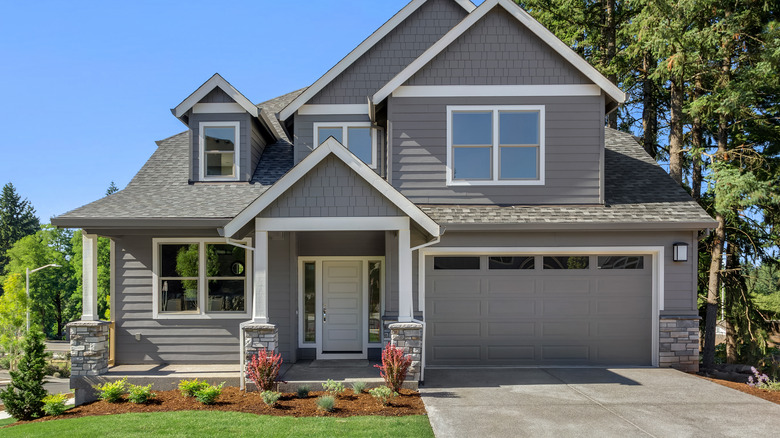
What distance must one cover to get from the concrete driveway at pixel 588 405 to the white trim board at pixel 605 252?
2.68 ft

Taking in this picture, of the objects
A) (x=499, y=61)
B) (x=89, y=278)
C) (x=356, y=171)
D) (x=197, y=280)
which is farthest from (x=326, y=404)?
(x=499, y=61)

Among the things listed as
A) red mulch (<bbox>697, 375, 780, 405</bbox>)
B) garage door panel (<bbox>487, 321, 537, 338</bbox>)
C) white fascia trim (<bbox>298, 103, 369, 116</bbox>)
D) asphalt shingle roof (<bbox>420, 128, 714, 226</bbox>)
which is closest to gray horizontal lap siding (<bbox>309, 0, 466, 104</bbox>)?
white fascia trim (<bbox>298, 103, 369, 116</bbox>)

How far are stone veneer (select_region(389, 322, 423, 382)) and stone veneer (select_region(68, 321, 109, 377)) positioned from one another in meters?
5.05

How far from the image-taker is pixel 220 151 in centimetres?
1089

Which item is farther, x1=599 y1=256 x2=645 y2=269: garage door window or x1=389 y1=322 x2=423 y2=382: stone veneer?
x1=599 y1=256 x2=645 y2=269: garage door window

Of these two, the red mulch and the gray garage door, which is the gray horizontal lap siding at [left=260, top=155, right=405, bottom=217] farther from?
the red mulch

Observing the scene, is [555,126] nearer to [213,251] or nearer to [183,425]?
[213,251]

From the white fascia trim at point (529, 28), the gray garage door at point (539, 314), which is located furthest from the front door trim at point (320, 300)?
the white fascia trim at point (529, 28)

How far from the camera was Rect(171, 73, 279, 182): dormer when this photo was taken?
35.1 feet

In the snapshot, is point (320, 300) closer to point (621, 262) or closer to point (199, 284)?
Result: point (199, 284)

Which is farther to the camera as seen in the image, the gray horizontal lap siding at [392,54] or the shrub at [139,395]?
the gray horizontal lap siding at [392,54]

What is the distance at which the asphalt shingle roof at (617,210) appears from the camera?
9344mm

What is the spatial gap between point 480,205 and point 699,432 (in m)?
5.21

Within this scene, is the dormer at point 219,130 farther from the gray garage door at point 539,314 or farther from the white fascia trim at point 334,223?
the gray garage door at point 539,314
